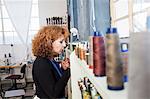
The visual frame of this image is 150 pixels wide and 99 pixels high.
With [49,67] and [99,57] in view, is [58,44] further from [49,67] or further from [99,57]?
[99,57]

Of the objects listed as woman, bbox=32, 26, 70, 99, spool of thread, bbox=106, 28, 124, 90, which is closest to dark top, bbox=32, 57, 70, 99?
woman, bbox=32, 26, 70, 99

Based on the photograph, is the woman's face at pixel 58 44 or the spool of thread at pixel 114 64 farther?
the woman's face at pixel 58 44

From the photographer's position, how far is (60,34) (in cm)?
182

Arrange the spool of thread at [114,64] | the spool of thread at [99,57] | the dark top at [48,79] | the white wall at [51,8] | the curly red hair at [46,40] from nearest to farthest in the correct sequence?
the spool of thread at [114,64], the spool of thread at [99,57], the dark top at [48,79], the curly red hair at [46,40], the white wall at [51,8]

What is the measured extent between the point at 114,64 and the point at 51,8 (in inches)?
212

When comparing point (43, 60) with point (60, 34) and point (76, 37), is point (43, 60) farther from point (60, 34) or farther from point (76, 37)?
point (76, 37)

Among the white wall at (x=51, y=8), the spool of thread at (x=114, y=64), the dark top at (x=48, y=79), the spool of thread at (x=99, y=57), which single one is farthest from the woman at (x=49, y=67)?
the white wall at (x=51, y=8)

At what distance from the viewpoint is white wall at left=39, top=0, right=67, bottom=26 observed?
5914 mm

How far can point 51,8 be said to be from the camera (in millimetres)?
5930

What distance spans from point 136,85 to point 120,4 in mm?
1272

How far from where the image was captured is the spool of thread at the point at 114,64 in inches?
29.0

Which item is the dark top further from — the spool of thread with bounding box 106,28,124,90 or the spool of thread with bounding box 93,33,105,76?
the spool of thread with bounding box 106,28,124,90

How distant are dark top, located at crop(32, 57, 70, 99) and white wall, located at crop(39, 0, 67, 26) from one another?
4.34m

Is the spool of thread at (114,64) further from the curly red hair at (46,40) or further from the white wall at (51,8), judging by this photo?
the white wall at (51,8)
